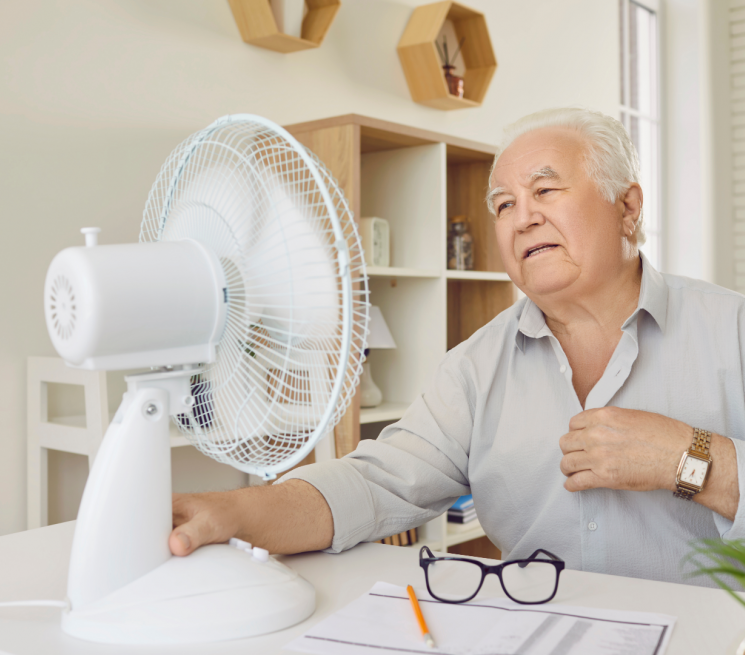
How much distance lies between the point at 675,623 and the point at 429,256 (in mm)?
1701

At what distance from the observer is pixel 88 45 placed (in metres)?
1.88

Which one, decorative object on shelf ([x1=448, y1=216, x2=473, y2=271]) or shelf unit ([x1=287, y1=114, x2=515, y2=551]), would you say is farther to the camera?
decorative object on shelf ([x1=448, y1=216, x2=473, y2=271])

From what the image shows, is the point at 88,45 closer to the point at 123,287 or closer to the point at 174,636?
the point at 123,287

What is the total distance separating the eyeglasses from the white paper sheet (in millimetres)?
21

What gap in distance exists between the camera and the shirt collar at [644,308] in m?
1.21

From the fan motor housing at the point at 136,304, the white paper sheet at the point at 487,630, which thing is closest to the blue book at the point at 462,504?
the white paper sheet at the point at 487,630

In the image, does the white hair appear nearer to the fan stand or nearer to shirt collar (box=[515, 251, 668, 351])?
shirt collar (box=[515, 251, 668, 351])

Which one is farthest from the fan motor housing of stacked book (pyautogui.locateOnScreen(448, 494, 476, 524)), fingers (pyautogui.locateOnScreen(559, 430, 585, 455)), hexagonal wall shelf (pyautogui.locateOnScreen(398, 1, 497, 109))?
hexagonal wall shelf (pyautogui.locateOnScreen(398, 1, 497, 109))

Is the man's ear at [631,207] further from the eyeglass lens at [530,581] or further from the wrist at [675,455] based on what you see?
the eyeglass lens at [530,581]

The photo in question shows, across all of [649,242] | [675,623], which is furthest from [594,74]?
[675,623]

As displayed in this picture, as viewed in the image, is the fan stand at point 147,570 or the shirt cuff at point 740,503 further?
the shirt cuff at point 740,503

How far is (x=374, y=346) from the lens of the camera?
7.34 ft

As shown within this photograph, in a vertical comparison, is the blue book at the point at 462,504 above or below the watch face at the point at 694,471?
below

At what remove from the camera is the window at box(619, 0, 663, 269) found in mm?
4188
